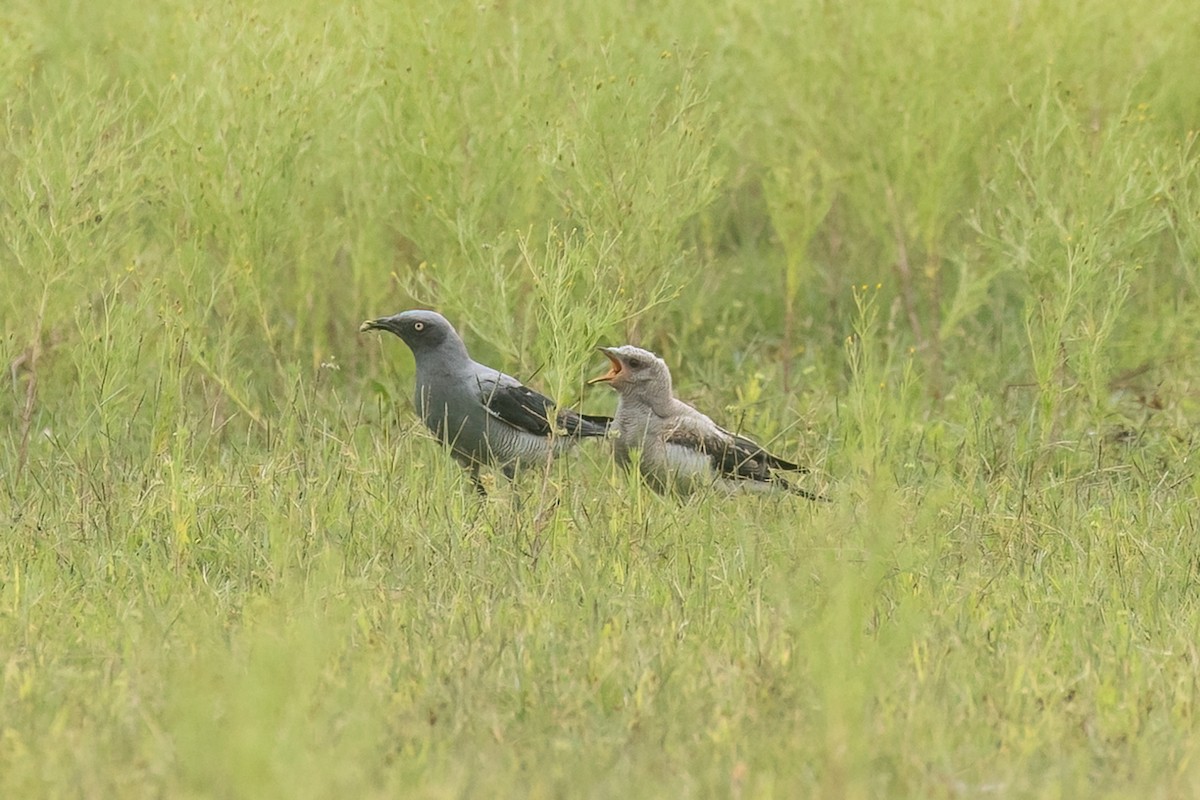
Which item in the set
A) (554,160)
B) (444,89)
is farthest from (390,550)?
(444,89)

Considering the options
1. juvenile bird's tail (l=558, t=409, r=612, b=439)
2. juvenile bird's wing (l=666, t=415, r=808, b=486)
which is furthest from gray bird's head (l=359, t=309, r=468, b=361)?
juvenile bird's wing (l=666, t=415, r=808, b=486)

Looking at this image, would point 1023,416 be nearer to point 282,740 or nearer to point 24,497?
point 24,497

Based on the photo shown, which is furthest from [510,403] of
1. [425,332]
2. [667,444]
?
[667,444]

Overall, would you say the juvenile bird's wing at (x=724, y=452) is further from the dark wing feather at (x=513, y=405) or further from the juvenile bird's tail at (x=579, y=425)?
the dark wing feather at (x=513, y=405)

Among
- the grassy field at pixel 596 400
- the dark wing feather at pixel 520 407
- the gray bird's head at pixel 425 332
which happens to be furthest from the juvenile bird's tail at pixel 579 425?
the gray bird's head at pixel 425 332

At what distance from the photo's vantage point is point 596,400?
838 centimetres

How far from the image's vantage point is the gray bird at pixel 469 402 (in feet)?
22.3

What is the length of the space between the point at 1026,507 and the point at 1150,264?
3.02 metres

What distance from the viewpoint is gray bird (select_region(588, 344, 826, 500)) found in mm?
6523

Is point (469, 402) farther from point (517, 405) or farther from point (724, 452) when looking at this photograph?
point (724, 452)

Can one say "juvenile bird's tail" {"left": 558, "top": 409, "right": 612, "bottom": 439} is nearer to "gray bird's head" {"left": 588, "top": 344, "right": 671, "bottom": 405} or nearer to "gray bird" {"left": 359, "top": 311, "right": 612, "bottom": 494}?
"gray bird" {"left": 359, "top": 311, "right": 612, "bottom": 494}

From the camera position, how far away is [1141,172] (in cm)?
711

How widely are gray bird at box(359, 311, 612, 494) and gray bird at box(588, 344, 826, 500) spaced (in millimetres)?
264

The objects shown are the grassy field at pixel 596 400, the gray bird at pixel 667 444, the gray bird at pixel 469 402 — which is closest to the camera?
the grassy field at pixel 596 400
